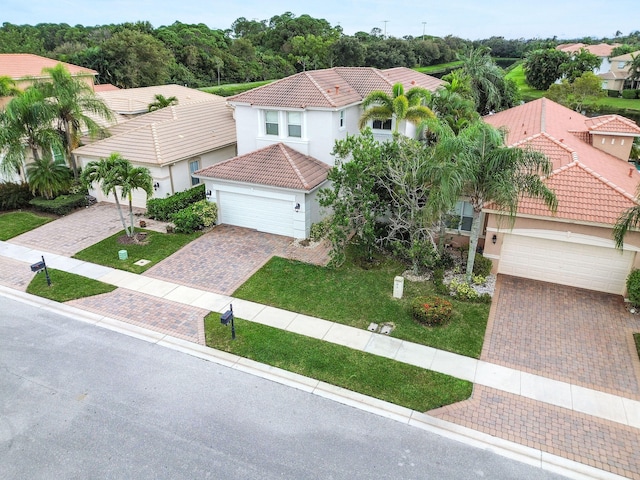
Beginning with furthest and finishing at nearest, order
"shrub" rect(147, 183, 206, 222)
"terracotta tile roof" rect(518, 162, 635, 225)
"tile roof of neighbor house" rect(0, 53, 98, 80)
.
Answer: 1. "tile roof of neighbor house" rect(0, 53, 98, 80)
2. "shrub" rect(147, 183, 206, 222)
3. "terracotta tile roof" rect(518, 162, 635, 225)

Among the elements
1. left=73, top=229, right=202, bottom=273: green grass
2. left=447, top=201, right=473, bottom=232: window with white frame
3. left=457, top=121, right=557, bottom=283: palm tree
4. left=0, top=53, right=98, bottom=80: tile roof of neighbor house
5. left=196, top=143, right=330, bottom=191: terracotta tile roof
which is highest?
left=0, top=53, right=98, bottom=80: tile roof of neighbor house

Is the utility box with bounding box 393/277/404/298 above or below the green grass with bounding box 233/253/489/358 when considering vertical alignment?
above

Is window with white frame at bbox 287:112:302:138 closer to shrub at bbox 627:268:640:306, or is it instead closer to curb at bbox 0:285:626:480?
curb at bbox 0:285:626:480

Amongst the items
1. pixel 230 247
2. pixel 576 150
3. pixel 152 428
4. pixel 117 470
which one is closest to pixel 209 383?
pixel 152 428

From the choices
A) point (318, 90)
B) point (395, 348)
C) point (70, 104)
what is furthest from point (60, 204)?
point (395, 348)

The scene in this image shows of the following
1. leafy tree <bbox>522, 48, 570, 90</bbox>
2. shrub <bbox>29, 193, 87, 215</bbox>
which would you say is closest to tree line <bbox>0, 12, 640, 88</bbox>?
leafy tree <bbox>522, 48, 570, 90</bbox>

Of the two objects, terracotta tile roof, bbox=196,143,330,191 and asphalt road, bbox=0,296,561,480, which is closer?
asphalt road, bbox=0,296,561,480

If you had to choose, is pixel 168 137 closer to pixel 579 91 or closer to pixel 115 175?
pixel 115 175

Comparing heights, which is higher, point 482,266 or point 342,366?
point 482,266
